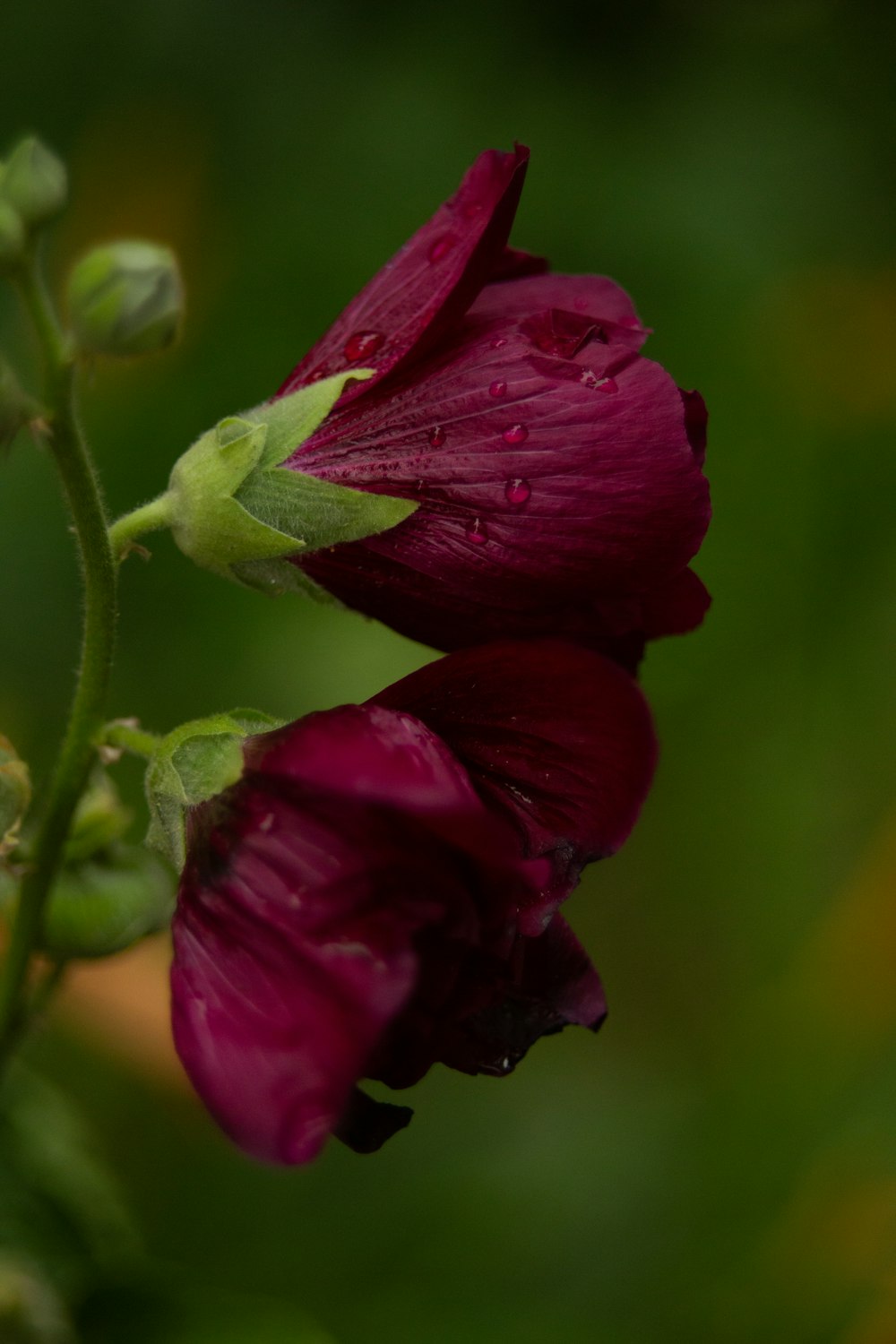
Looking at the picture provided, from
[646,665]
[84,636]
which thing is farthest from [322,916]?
[646,665]

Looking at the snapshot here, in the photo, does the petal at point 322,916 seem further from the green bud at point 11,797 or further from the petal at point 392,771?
the green bud at point 11,797

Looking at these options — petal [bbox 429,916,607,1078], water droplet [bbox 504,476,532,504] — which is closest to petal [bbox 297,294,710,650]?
water droplet [bbox 504,476,532,504]

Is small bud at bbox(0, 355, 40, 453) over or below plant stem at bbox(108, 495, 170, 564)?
over

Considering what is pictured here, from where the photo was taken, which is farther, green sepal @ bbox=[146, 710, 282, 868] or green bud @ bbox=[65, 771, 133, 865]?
green bud @ bbox=[65, 771, 133, 865]

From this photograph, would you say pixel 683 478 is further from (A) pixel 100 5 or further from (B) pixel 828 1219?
(A) pixel 100 5

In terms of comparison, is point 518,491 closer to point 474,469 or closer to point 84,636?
point 474,469

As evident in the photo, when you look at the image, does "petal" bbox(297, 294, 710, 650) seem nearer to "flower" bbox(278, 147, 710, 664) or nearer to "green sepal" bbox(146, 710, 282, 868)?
"flower" bbox(278, 147, 710, 664)

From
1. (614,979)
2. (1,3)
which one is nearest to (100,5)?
(1,3)
